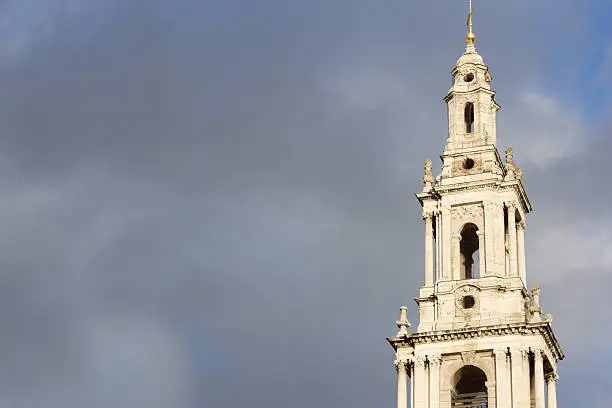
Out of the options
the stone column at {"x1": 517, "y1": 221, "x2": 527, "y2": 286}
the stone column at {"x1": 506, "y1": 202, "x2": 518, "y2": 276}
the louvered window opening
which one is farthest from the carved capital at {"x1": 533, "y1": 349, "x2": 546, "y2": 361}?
the stone column at {"x1": 506, "y1": 202, "x2": 518, "y2": 276}


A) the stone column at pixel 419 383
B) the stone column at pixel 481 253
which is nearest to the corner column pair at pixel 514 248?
the stone column at pixel 481 253

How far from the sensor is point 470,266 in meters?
91.1

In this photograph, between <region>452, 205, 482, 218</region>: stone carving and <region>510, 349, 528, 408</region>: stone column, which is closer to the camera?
<region>510, 349, 528, 408</region>: stone column

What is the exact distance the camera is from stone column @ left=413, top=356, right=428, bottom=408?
84438mm

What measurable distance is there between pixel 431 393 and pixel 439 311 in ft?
15.0

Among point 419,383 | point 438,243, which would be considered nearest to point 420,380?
point 419,383

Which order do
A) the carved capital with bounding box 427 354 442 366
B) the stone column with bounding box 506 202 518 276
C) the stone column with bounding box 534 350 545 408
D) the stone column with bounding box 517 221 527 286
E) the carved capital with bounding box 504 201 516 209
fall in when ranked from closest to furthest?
the stone column with bounding box 534 350 545 408
the carved capital with bounding box 427 354 442 366
the stone column with bounding box 506 202 518 276
the carved capital with bounding box 504 201 516 209
the stone column with bounding box 517 221 527 286

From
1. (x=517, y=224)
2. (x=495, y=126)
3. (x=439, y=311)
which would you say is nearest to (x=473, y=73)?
(x=495, y=126)

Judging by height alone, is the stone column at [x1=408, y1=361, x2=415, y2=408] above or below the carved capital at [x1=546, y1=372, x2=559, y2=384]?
below

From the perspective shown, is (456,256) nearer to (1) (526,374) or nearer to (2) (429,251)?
(2) (429,251)

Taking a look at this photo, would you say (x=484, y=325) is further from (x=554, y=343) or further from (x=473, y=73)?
(x=473, y=73)

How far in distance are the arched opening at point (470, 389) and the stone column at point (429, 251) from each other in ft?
17.7

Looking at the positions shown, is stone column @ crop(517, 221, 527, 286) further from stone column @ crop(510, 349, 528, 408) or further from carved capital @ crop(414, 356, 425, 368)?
carved capital @ crop(414, 356, 425, 368)

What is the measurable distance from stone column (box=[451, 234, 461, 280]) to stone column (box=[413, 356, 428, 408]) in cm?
530
